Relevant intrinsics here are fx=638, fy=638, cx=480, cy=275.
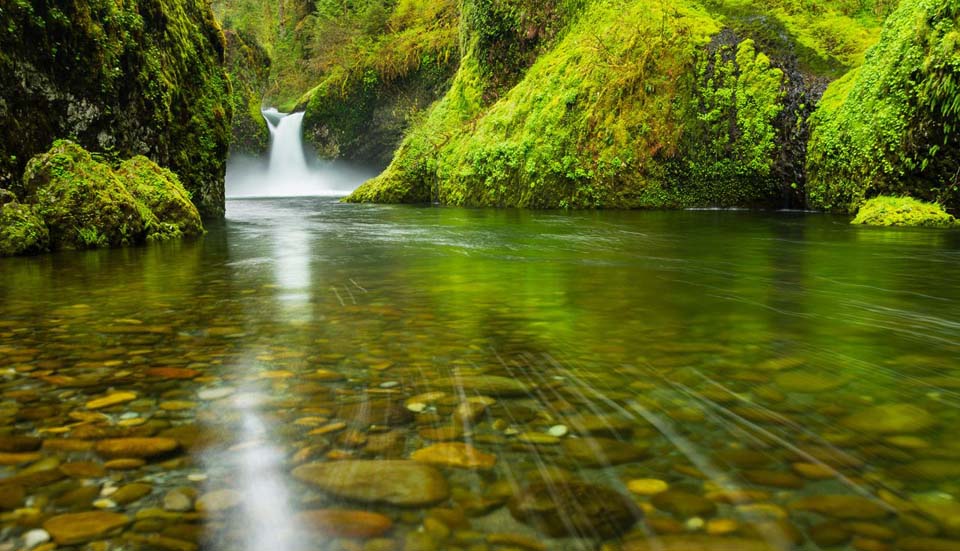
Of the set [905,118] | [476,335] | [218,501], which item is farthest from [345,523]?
[905,118]

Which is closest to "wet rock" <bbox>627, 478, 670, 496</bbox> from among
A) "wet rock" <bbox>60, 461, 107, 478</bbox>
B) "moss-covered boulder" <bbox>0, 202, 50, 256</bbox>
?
"wet rock" <bbox>60, 461, 107, 478</bbox>

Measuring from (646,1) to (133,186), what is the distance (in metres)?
14.2

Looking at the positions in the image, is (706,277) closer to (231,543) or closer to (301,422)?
(301,422)

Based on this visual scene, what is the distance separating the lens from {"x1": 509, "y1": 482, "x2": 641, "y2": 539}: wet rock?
4.58 feet

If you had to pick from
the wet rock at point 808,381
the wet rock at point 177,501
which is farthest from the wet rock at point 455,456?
the wet rock at point 808,381

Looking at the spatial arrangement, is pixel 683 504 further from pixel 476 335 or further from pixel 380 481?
pixel 476 335

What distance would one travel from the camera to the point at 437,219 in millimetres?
13258

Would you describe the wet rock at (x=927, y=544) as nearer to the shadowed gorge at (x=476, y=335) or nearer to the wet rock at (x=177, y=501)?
the shadowed gorge at (x=476, y=335)

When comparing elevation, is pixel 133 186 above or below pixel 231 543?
above

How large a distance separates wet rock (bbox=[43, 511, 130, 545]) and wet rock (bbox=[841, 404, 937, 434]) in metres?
2.01

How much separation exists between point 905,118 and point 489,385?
1119cm

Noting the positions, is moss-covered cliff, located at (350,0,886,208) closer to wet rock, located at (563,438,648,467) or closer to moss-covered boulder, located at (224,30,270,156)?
wet rock, located at (563,438,648,467)

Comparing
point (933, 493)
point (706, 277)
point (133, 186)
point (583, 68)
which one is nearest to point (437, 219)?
point (133, 186)

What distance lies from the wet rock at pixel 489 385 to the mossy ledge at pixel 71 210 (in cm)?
659
